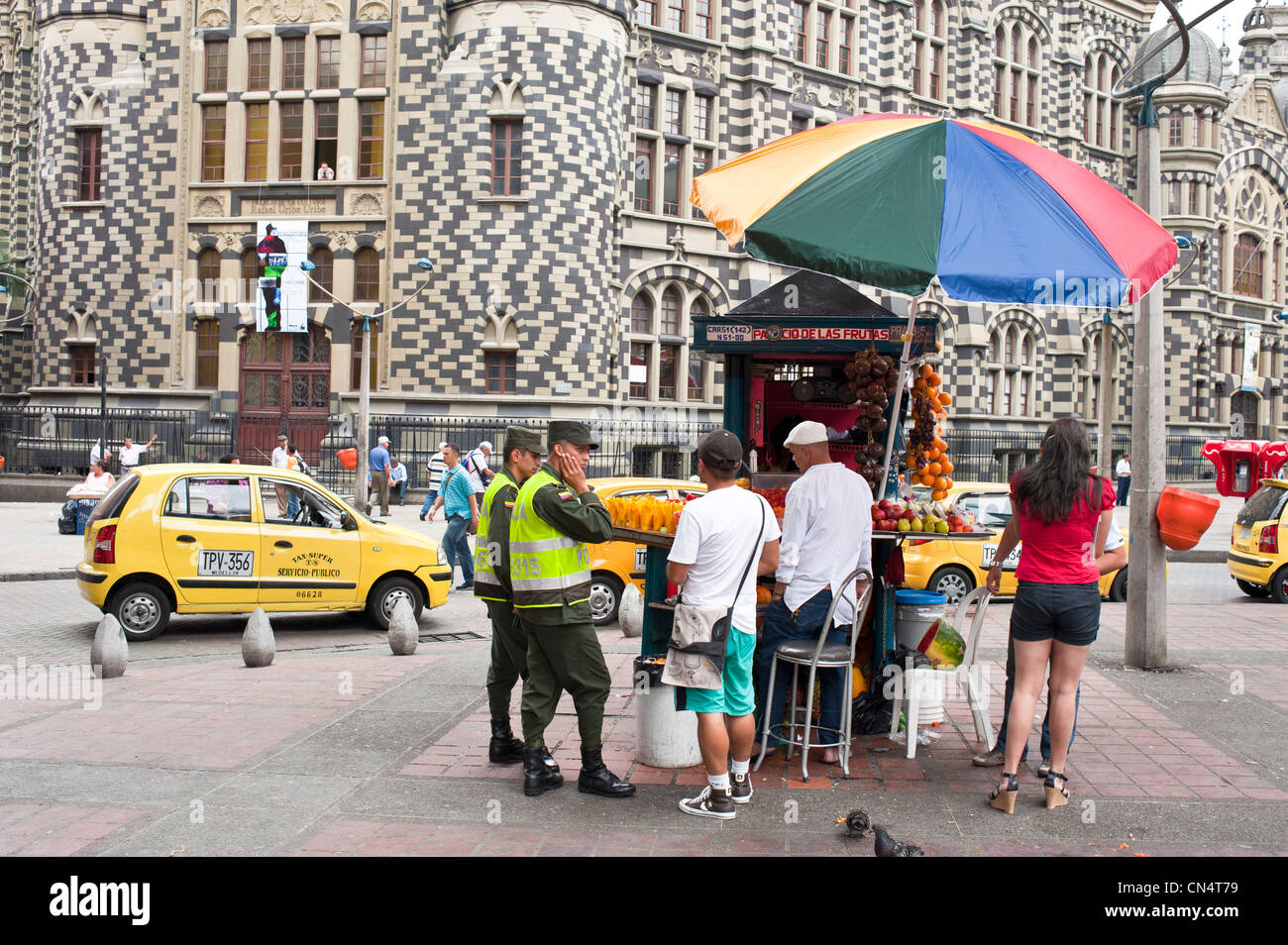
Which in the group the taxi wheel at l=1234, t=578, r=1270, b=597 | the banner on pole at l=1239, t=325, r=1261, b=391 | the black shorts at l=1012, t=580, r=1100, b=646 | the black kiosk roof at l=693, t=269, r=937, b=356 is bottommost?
the taxi wheel at l=1234, t=578, r=1270, b=597

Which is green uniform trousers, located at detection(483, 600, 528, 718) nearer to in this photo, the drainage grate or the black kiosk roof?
the black kiosk roof

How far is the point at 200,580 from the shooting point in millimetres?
11258

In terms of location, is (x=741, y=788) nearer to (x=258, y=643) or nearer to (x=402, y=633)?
(x=402, y=633)

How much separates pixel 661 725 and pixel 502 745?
914 millimetres

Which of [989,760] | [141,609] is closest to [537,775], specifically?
[989,760]

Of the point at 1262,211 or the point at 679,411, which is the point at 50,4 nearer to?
the point at 679,411

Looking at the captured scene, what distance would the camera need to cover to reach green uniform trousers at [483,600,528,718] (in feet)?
21.1

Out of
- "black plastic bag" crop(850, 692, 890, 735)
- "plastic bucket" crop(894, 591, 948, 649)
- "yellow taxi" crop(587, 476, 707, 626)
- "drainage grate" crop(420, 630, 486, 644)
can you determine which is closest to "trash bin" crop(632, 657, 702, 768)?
"black plastic bag" crop(850, 692, 890, 735)

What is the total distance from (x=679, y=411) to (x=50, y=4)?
19599 millimetres

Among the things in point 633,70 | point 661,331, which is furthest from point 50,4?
point 661,331

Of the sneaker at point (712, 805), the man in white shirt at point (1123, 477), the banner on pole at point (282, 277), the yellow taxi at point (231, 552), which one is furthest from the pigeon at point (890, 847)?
the man in white shirt at point (1123, 477)

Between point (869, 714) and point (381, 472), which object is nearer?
point (869, 714)

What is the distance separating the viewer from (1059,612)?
5793 millimetres

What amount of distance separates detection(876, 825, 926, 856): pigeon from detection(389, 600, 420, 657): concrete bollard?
19.6ft
